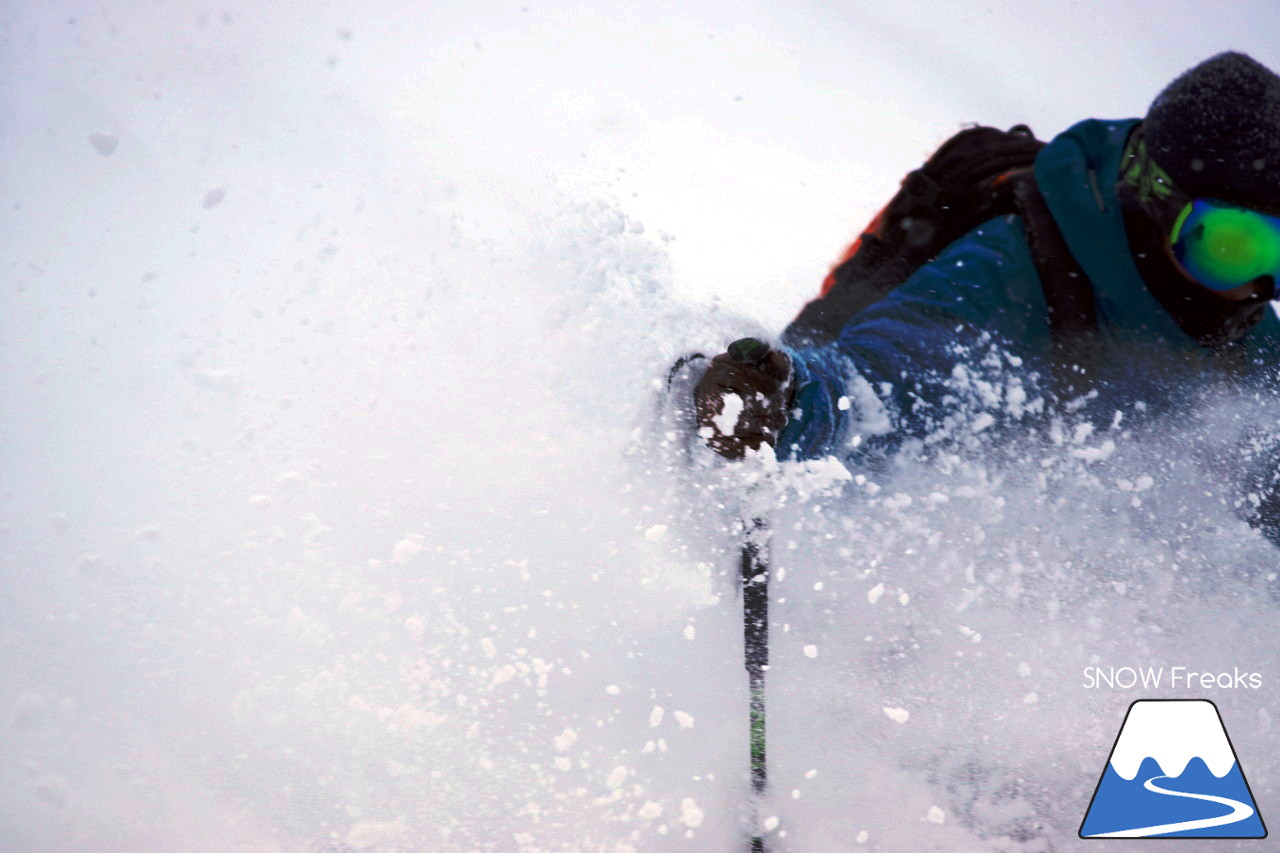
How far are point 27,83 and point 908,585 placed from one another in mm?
1850

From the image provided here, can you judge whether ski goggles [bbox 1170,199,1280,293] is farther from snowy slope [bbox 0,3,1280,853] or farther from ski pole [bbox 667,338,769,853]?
ski pole [bbox 667,338,769,853]

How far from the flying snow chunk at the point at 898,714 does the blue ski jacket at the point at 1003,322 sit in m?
0.46

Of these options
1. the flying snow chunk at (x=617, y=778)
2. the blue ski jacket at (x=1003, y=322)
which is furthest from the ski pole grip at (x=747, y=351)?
the flying snow chunk at (x=617, y=778)

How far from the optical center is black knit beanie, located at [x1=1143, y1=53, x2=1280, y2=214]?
2.99 feet

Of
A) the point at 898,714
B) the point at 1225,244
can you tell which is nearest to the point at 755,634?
the point at 898,714

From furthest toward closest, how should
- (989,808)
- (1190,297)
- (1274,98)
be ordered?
(989,808), (1190,297), (1274,98)

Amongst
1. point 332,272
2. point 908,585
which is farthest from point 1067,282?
point 332,272

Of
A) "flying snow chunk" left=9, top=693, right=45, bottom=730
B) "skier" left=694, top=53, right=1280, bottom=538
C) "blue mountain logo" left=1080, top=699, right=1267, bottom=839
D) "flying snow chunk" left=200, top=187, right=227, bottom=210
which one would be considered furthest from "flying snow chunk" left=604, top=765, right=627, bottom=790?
"flying snow chunk" left=200, top=187, right=227, bottom=210

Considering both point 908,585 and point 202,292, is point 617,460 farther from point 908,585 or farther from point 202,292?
point 202,292

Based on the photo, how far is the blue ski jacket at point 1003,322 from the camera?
1033 mm

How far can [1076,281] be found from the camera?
1.05 metres

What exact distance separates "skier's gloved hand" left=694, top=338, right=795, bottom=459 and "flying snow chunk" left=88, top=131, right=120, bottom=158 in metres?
1.31

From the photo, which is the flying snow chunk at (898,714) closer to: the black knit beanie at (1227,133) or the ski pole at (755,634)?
the ski pole at (755,634)

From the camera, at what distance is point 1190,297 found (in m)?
1.02
